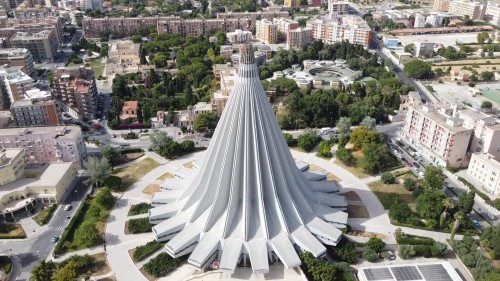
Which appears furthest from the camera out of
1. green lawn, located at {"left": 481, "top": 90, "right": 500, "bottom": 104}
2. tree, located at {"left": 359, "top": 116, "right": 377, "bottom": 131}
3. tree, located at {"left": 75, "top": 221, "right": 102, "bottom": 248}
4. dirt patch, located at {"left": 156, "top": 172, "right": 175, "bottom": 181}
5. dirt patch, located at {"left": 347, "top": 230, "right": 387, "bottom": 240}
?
green lawn, located at {"left": 481, "top": 90, "right": 500, "bottom": 104}

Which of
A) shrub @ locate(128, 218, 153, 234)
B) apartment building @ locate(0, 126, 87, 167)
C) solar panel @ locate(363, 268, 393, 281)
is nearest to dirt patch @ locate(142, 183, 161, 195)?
shrub @ locate(128, 218, 153, 234)

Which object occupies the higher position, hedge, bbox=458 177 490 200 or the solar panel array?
the solar panel array

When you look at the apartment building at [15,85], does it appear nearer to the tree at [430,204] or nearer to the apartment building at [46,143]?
the apartment building at [46,143]

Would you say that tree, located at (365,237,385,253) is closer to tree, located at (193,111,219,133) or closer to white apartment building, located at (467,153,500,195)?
white apartment building, located at (467,153,500,195)

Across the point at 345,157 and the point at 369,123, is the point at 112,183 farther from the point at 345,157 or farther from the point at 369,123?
the point at 369,123

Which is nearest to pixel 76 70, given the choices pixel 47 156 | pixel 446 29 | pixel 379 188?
pixel 47 156

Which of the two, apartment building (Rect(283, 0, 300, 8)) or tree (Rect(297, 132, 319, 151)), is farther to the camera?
apartment building (Rect(283, 0, 300, 8))

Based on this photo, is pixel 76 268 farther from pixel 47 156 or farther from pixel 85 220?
pixel 47 156

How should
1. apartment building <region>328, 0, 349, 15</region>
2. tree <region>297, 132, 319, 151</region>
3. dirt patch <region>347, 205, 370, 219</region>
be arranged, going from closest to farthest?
1. dirt patch <region>347, 205, 370, 219</region>
2. tree <region>297, 132, 319, 151</region>
3. apartment building <region>328, 0, 349, 15</region>
